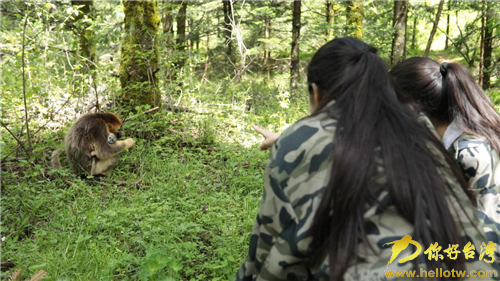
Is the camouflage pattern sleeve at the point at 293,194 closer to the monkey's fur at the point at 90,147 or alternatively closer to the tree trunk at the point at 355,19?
the monkey's fur at the point at 90,147

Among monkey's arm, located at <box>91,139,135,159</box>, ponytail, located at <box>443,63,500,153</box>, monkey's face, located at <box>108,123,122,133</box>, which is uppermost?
ponytail, located at <box>443,63,500,153</box>

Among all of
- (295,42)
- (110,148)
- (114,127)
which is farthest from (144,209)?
(295,42)

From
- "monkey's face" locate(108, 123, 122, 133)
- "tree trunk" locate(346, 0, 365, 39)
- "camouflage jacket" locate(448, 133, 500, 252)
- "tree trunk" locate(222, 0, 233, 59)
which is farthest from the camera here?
"tree trunk" locate(222, 0, 233, 59)

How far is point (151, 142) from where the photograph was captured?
708 centimetres

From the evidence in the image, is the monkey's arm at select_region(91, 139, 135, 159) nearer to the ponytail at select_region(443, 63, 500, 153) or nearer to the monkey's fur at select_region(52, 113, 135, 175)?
the monkey's fur at select_region(52, 113, 135, 175)

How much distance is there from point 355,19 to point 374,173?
925cm

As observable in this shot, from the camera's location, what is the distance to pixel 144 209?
4844 mm

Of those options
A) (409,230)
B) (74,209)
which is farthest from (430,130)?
(74,209)

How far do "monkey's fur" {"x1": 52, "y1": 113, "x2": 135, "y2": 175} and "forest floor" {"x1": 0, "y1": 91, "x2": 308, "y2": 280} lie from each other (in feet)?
0.66

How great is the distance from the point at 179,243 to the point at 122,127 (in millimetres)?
3533

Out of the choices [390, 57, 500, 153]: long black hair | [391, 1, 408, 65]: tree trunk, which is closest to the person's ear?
[390, 57, 500, 153]: long black hair

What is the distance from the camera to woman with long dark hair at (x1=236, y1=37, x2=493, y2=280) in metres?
1.79

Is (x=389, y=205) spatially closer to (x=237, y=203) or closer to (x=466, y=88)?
(x=466, y=88)

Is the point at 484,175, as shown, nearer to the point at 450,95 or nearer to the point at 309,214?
the point at 450,95
